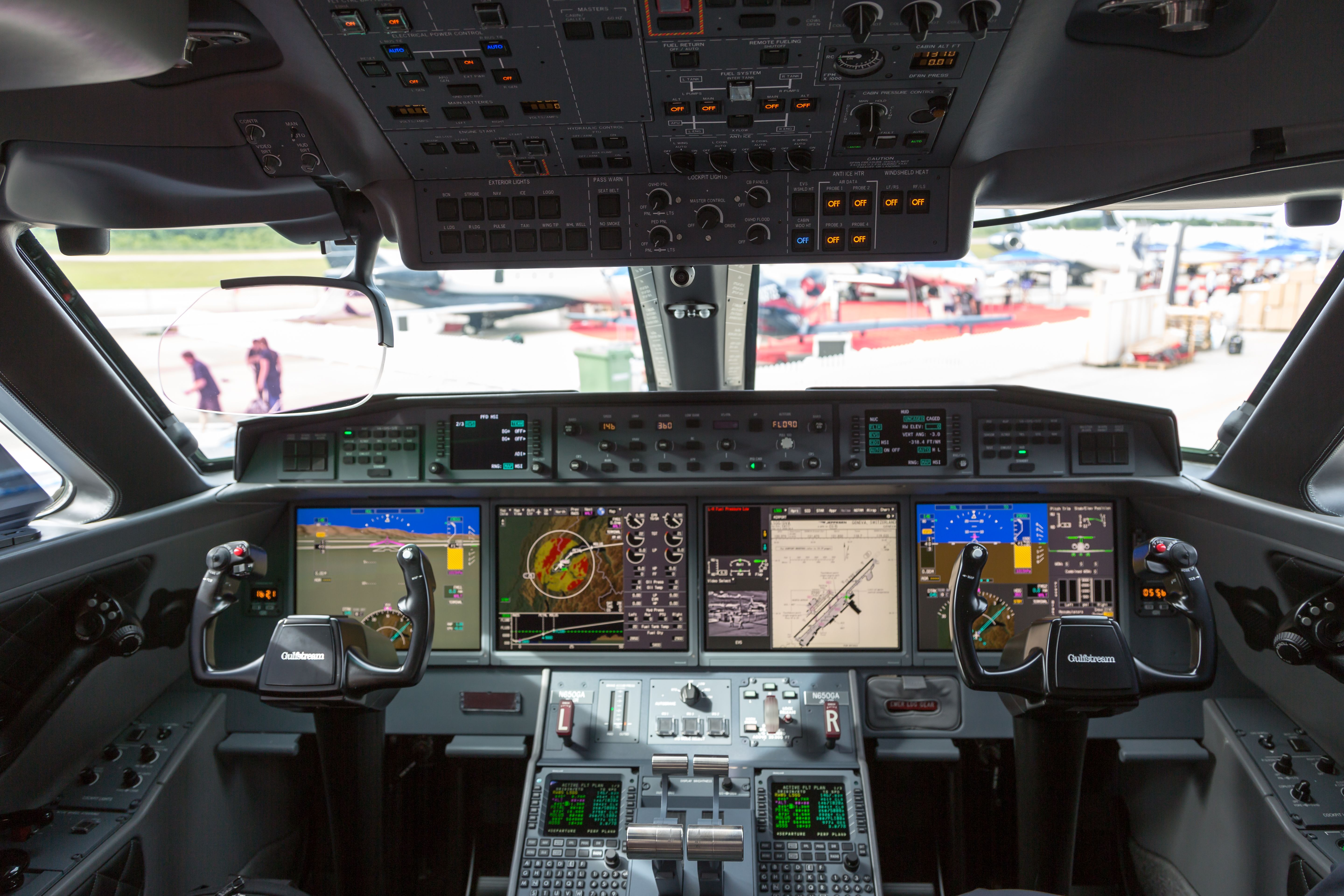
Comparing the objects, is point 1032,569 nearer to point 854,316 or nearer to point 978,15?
point 854,316

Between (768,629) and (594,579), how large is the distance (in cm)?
58

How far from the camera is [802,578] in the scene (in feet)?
Answer: 9.00

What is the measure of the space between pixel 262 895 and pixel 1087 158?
8.92 ft

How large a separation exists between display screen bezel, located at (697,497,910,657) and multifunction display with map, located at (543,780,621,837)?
0.53 metres

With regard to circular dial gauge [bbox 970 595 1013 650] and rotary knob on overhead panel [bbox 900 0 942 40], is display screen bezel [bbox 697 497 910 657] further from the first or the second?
rotary knob on overhead panel [bbox 900 0 942 40]

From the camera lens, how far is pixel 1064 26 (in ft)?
4.35

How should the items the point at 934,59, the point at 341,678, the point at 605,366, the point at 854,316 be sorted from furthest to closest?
the point at 854,316, the point at 605,366, the point at 341,678, the point at 934,59

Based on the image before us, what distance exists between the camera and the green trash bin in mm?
3100

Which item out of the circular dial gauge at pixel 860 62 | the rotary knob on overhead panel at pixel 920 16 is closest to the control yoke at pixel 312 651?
the circular dial gauge at pixel 860 62

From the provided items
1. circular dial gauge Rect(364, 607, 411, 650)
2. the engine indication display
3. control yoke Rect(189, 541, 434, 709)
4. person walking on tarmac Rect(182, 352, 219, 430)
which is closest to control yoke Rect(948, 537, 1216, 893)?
control yoke Rect(189, 541, 434, 709)

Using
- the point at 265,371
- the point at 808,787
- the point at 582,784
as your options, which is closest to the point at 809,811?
the point at 808,787

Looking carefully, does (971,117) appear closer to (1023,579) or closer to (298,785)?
(1023,579)

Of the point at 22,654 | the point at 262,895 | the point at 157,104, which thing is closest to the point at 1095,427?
the point at 157,104

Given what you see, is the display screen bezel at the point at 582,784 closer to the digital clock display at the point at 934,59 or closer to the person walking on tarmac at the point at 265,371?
the person walking on tarmac at the point at 265,371
